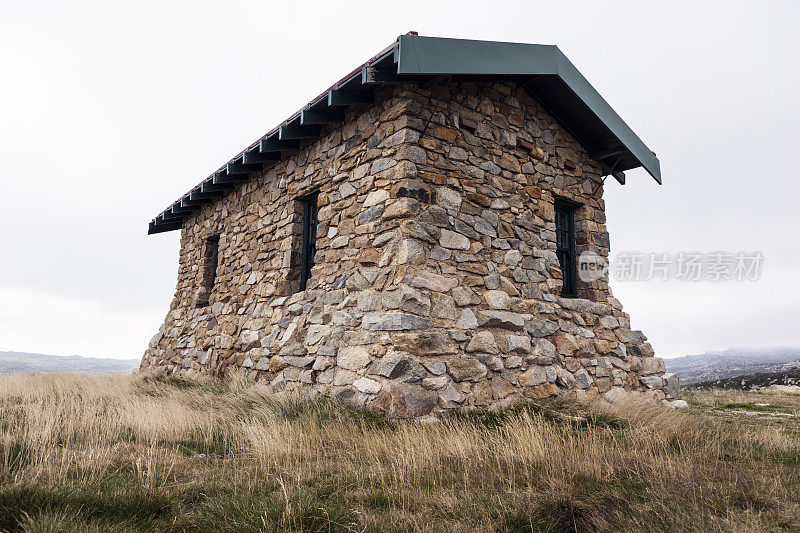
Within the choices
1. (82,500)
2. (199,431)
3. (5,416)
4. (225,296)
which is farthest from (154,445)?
(225,296)

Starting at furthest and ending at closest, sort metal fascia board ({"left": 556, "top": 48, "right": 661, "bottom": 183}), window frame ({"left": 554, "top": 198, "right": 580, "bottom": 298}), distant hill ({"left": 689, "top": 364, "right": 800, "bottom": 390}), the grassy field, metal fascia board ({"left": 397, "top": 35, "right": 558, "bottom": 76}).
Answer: distant hill ({"left": 689, "top": 364, "right": 800, "bottom": 390}) → window frame ({"left": 554, "top": 198, "right": 580, "bottom": 298}) → metal fascia board ({"left": 556, "top": 48, "right": 661, "bottom": 183}) → metal fascia board ({"left": 397, "top": 35, "right": 558, "bottom": 76}) → the grassy field

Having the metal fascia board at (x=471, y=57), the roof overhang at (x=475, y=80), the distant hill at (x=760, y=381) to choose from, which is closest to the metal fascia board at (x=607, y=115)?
the roof overhang at (x=475, y=80)

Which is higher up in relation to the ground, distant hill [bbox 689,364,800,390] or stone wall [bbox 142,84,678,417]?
stone wall [bbox 142,84,678,417]

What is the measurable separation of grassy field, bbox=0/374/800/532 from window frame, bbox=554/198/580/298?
113 inches

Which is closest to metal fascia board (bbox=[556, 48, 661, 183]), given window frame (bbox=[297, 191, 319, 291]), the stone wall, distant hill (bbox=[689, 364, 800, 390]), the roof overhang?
the roof overhang

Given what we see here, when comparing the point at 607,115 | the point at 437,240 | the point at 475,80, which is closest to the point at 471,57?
the point at 475,80

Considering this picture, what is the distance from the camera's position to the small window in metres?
11.5

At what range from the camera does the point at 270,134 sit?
8.42 meters

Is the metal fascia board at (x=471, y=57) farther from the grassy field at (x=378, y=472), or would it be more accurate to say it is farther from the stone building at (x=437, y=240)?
the grassy field at (x=378, y=472)

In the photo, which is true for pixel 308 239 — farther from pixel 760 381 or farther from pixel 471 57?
pixel 760 381

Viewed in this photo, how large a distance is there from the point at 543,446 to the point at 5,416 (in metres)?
5.59

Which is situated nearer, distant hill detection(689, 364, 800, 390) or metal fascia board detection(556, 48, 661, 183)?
metal fascia board detection(556, 48, 661, 183)

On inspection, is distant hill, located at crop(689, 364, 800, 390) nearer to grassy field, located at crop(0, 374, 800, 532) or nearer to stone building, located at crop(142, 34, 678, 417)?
stone building, located at crop(142, 34, 678, 417)

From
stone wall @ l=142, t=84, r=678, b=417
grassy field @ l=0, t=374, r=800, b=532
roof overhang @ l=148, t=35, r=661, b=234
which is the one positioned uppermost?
roof overhang @ l=148, t=35, r=661, b=234
